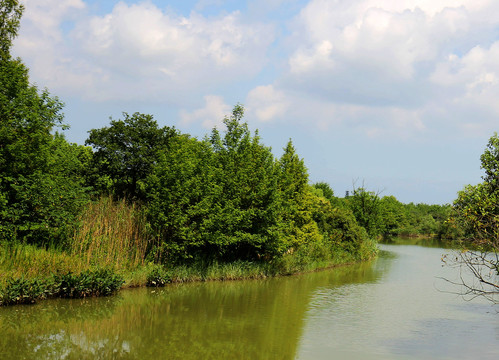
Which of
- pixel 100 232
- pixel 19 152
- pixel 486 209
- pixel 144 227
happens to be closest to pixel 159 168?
pixel 144 227

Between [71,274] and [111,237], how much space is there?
408cm

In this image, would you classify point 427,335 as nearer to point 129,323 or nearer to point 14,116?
point 129,323

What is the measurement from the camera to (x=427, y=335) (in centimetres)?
1748

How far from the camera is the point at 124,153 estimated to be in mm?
39406

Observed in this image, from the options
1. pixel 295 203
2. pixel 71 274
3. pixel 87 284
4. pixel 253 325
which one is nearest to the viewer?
pixel 253 325

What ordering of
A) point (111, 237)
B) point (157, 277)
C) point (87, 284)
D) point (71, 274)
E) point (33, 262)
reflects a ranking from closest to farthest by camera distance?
point (33, 262), point (71, 274), point (87, 284), point (111, 237), point (157, 277)

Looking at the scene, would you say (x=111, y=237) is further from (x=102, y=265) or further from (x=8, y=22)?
(x=8, y=22)

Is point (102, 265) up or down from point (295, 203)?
down

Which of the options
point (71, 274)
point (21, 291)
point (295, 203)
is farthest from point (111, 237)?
point (295, 203)

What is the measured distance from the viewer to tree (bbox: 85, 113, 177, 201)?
1548 inches

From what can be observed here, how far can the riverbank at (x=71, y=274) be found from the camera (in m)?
18.5

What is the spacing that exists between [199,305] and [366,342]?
28.1ft

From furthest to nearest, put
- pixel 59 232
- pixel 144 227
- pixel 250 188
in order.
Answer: pixel 250 188
pixel 144 227
pixel 59 232

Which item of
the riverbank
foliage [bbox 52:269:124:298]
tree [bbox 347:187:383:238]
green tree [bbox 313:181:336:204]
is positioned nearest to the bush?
the riverbank
